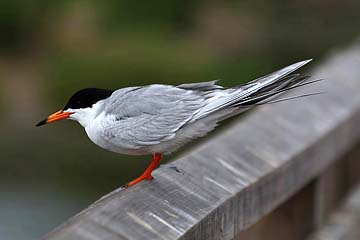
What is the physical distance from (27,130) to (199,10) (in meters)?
7.11

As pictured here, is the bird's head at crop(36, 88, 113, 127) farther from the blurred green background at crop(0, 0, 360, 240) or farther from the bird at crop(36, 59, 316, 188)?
the blurred green background at crop(0, 0, 360, 240)

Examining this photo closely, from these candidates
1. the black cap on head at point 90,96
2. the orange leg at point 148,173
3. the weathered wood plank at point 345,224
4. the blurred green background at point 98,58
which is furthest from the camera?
the blurred green background at point 98,58

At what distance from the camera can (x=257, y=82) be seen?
4.32m

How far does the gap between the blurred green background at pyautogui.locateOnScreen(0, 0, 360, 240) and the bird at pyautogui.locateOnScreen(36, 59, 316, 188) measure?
7.81 m

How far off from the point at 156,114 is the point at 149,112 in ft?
0.11

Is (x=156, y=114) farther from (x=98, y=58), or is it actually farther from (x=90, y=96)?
(x=98, y=58)

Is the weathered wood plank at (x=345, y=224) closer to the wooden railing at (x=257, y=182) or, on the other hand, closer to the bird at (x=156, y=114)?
the wooden railing at (x=257, y=182)

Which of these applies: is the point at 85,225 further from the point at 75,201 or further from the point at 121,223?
the point at 75,201

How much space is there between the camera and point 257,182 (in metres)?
4.19

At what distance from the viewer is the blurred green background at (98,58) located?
49.5ft

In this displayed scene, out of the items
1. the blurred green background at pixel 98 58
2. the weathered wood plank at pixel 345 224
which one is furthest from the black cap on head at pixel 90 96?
the blurred green background at pixel 98 58

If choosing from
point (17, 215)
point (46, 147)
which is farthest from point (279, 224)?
point (46, 147)

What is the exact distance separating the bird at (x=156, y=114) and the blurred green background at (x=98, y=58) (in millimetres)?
7813

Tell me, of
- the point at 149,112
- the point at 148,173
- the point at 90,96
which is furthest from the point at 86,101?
the point at 148,173
